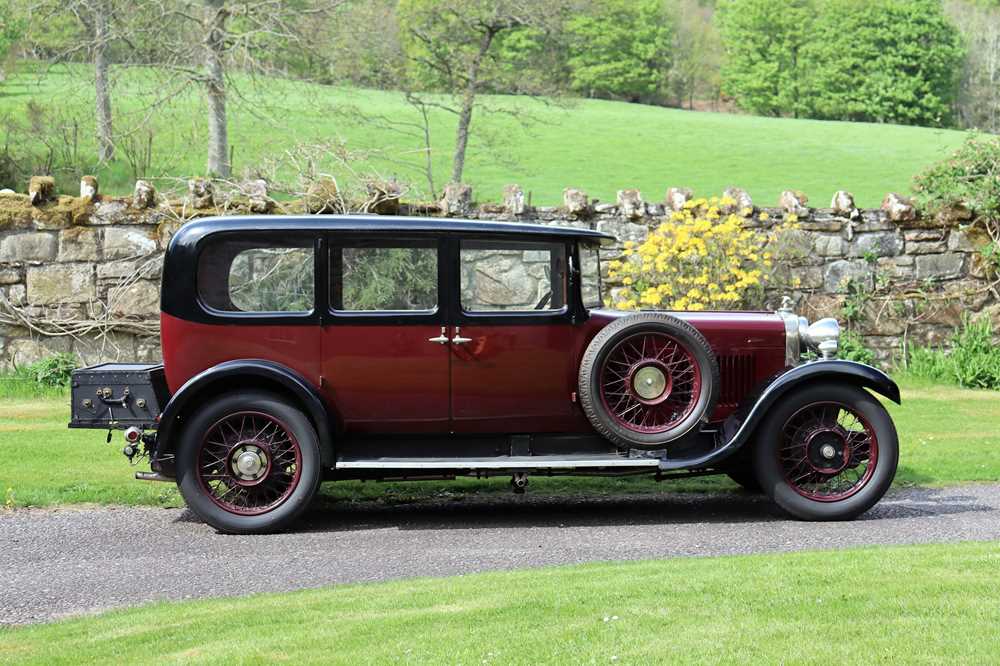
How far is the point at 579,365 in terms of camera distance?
795 cm

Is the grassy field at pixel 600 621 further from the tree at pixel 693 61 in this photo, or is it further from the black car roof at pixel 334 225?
the tree at pixel 693 61

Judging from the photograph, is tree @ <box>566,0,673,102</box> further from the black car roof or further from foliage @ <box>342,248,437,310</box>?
foliage @ <box>342,248,437,310</box>

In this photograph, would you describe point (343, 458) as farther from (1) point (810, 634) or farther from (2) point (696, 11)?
(2) point (696, 11)

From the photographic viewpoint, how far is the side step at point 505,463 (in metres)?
7.71

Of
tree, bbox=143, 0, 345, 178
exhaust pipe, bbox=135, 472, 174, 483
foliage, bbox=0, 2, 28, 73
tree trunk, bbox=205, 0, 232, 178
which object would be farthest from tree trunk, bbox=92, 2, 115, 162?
exhaust pipe, bbox=135, 472, 174, 483

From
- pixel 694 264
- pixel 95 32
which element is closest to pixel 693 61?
pixel 95 32

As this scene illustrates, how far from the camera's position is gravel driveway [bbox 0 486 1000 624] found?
6.41 m

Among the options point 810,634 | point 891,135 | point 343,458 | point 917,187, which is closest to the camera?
point 810,634

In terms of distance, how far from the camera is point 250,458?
7.67 metres

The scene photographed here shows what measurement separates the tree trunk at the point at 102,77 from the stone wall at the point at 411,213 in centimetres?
822

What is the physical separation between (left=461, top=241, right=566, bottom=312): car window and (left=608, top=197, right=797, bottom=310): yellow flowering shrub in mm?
5747

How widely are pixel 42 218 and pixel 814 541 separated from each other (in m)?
9.29

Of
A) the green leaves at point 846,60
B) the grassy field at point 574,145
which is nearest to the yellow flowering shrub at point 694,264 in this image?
the grassy field at point 574,145

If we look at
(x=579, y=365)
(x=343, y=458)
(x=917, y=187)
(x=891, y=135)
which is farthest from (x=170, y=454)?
(x=891, y=135)
